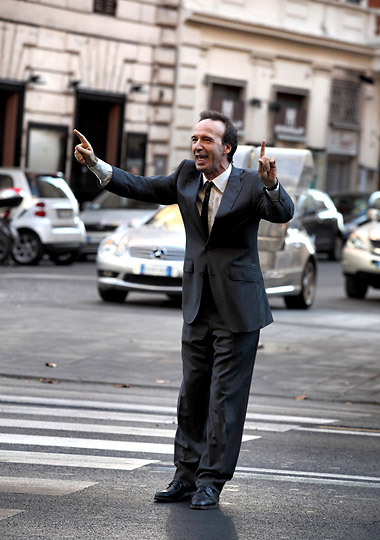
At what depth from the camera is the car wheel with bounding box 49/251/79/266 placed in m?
25.1

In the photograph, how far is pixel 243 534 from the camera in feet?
18.8

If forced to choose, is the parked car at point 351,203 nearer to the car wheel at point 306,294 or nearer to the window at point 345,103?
the window at point 345,103

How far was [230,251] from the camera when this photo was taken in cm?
633

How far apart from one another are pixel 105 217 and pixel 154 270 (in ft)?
32.8

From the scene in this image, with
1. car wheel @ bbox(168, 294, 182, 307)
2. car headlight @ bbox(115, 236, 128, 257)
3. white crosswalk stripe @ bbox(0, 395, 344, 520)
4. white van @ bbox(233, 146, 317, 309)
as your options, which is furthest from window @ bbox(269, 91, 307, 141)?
white crosswalk stripe @ bbox(0, 395, 344, 520)

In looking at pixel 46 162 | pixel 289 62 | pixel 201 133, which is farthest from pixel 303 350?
pixel 289 62

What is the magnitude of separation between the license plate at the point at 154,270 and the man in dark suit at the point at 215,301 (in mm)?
10449

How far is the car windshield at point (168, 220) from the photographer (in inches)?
704

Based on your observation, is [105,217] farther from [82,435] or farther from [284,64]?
[82,435]

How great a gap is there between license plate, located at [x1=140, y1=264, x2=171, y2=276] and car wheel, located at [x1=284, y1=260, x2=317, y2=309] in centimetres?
230

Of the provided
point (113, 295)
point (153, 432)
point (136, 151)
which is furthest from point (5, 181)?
point (153, 432)

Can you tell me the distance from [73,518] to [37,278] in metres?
15.7

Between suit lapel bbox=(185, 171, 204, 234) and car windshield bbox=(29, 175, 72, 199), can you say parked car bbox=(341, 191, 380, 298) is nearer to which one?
car windshield bbox=(29, 175, 72, 199)

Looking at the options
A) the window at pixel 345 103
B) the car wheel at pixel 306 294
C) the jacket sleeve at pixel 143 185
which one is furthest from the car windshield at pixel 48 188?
the jacket sleeve at pixel 143 185
